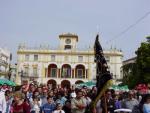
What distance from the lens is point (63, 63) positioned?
85875 mm

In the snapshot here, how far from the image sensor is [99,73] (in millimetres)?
9352

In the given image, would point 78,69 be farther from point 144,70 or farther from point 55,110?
point 55,110

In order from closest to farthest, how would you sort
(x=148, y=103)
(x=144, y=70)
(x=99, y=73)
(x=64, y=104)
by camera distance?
(x=99, y=73)
(x=148, y=103)
(x=64, y=104)
(x=144, y=70)

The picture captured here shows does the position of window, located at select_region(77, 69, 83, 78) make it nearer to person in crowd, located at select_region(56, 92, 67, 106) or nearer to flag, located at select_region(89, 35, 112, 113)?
person in crowd, located at select_region(56, 92, 67, 106)

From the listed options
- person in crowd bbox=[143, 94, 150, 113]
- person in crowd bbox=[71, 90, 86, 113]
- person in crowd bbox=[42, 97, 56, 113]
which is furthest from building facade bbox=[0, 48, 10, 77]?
person in crowd bbox=[143, 94, 150, 113]

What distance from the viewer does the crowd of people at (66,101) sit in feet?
36.0

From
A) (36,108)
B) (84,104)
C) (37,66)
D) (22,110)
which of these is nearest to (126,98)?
(84,104)

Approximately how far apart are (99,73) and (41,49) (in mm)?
77739

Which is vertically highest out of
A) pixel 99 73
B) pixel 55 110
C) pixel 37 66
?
pixel 37 66

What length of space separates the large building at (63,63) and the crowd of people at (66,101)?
6848cm

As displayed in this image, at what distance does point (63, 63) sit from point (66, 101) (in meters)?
72.0

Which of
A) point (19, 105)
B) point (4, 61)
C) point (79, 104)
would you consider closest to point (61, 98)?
point (79, 104)

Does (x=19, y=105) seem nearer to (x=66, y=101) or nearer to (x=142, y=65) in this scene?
(x=66, y=101)

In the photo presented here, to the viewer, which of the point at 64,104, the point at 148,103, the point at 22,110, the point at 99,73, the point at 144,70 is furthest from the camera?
the point at 144,70
